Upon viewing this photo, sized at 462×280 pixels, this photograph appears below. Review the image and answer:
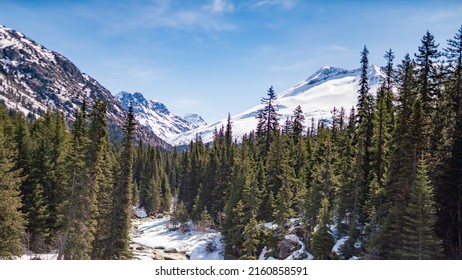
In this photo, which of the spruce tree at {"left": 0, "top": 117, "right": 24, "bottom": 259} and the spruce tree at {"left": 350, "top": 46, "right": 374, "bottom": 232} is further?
the spruce tree at {"left": 350, "top": 46, "right": 374, "bottom": 232}

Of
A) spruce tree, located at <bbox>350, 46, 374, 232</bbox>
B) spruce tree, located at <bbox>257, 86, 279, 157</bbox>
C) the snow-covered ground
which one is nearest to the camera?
spruce tree, located at <bbox>350, 46, 374, 232</bbox>

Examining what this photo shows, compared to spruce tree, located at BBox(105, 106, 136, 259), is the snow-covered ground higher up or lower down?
lower down

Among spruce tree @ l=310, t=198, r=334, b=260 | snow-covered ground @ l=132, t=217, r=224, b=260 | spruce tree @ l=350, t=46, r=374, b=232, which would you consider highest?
spruce tree @ l=350, t=46, r=374, b=232

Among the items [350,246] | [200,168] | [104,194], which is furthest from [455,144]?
[200,168]

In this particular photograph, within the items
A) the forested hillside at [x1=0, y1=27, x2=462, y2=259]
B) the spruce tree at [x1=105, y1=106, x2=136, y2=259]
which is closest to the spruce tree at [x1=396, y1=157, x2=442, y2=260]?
the forested hillside at [x1=0, y1=27, x2=462, y2=259]

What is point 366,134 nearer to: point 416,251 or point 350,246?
point 350,246

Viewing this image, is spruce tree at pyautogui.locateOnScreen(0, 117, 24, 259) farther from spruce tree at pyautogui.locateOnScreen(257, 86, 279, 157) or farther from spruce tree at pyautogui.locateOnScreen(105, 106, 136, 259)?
spruce tree at pyautogui.locateOnScreen(257, 86, 279, 157)

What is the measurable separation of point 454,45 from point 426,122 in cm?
832

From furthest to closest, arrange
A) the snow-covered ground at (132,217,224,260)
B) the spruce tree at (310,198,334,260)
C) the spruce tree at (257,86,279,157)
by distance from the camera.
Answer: the spruce tree at (257,86,279,157) < the snow-covered ground at (132,217,224,260) < the spruce tree at (310,198,334,260)

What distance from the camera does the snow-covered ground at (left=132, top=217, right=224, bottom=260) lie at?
53281 millimetres

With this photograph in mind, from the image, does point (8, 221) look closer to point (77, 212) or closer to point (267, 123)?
point (77, 212)

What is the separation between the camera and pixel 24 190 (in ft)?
134

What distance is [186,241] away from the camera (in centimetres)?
6044

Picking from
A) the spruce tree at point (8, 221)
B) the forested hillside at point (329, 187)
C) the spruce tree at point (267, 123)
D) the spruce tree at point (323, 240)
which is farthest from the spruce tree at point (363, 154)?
the spruce tree at point (8, 221)
